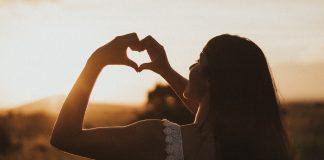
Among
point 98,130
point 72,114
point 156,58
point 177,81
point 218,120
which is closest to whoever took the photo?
point 72,114

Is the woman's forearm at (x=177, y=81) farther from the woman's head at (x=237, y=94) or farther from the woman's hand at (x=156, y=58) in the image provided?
the woman's head at (x=237, y=94)

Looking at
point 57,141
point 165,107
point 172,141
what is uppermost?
point 57,141

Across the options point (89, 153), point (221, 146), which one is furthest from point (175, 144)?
point (89, 153)

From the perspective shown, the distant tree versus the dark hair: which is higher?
the dark hair

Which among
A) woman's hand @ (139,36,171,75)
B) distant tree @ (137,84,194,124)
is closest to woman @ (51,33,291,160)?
woman's hand @ (139,36,171,75)

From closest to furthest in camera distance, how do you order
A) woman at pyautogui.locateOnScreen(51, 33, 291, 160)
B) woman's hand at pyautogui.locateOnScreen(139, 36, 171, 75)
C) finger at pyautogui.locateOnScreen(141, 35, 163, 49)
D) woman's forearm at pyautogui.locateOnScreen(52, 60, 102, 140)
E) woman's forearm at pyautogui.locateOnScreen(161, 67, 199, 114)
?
1. woman's forearm at pyautogui.locateOnScreen(52, 60, 102, 140)
2. woman at pyautogui.locateOnScreen(51, 33, 291, 160)
3. finger at pyautogui.locateOnScreen(141, 35, 163, 49)
4. woman's hand at pyautogui.locateOnScreen(139, 36, 171, 75)
5. woman's forearm at pyautogui.locateOnScreen(161, 67, 199, 114)

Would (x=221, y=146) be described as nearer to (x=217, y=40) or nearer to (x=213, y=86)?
(x=213, y=86)

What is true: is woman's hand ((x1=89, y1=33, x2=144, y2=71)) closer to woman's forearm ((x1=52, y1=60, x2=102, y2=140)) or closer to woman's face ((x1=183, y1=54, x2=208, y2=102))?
woman's forearm ((x1=52, y1=60, x2=102, y2=140))

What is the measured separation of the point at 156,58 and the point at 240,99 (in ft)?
2.64

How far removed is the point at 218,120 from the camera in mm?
2992

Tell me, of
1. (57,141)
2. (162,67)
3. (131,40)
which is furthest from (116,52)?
(162,67)

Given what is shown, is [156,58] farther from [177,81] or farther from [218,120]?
[218,120]

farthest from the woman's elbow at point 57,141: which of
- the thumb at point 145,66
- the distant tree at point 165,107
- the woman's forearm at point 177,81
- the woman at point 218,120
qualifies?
the distant tree at point 165,107

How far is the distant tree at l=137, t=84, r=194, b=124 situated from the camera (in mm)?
27859
